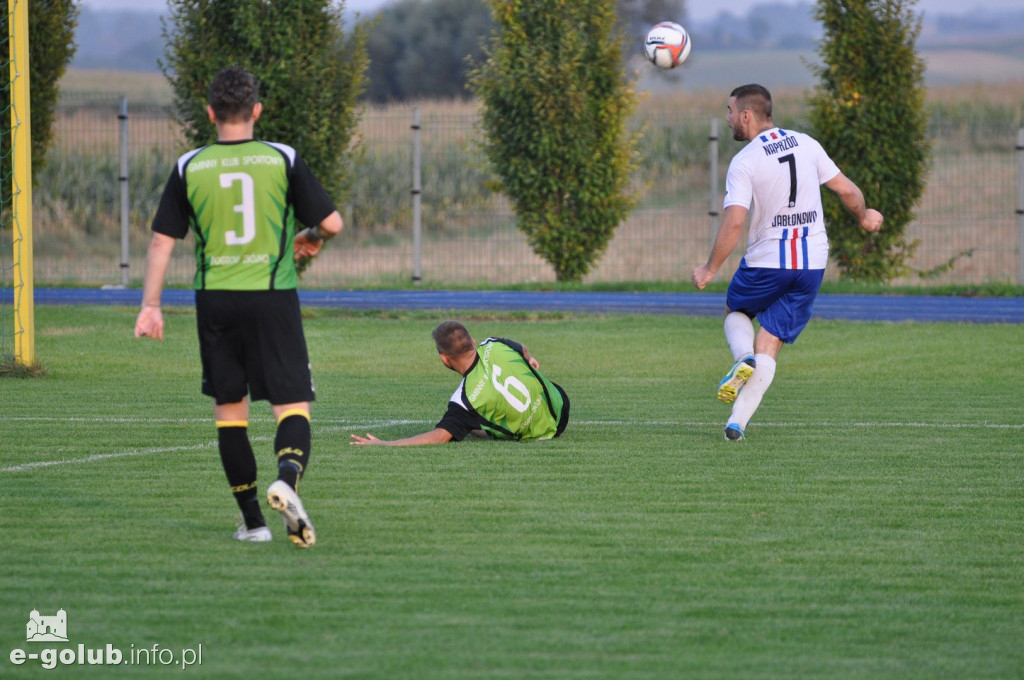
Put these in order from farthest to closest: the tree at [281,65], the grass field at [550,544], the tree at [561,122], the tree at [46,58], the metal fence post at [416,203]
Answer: the metal fence post at [416,203] < the tree at [561,122] < the tree at [46,58] < the tree at [281,65] < the grass field at [550,544]

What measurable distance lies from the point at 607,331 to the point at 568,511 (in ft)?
31.1

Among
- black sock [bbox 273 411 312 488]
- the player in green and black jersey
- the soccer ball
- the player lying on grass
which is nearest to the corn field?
the soccer ball

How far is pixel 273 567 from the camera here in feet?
17.1

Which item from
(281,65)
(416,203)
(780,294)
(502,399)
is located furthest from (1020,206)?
(502,399)

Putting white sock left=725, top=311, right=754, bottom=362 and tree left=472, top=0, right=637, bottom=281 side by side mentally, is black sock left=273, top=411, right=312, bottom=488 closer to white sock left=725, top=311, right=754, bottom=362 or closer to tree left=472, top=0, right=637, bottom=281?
white sock left=725, top=311, right=754, bottom=362

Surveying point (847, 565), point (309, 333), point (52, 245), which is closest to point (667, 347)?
point (309, 333)

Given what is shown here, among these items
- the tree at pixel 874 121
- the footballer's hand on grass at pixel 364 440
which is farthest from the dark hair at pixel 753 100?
the tree at pixel 874 121

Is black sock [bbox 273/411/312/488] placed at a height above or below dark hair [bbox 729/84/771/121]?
below

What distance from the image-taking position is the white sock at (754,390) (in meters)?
8.30

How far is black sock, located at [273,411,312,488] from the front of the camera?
541 cm

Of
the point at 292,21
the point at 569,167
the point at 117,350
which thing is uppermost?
the point at 292,21

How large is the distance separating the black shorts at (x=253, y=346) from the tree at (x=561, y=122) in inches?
673

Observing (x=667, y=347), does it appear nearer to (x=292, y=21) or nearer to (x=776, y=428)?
(x=776, y=428)

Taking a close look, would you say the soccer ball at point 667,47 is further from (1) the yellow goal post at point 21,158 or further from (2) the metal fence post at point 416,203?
(2) the metal fence post at point 416,203
